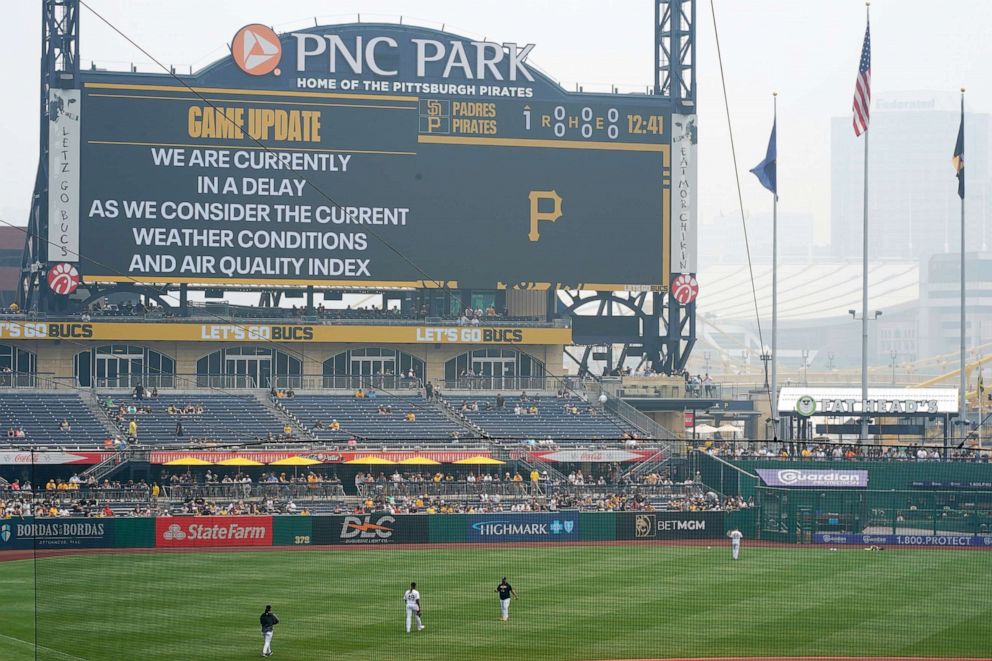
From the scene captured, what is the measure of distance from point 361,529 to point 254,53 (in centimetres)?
2073

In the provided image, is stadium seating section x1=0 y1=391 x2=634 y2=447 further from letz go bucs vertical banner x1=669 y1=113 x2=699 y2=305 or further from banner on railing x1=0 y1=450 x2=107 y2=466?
letz go bucs vertical banner x1=669 y1=113 x2=699 y2=305

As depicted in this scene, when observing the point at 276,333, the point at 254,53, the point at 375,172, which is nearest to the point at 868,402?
the point at 375,172

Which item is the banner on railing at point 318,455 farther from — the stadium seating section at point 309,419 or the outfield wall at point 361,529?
the outfield wall at point 361,529

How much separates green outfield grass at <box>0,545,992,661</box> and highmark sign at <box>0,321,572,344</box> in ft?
49.5

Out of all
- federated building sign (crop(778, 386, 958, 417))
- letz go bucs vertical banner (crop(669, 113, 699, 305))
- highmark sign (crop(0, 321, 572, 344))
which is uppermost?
letz go bucs vertical banner (crop(669, 113, 699, 305))

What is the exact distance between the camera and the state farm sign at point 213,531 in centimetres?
3872

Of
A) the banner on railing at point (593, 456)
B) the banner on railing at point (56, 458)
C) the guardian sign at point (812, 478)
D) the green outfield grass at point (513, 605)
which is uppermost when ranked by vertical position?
the banner on railing at point (56, 458)

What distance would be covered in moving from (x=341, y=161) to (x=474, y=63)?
652 cm

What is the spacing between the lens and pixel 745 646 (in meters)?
26.7

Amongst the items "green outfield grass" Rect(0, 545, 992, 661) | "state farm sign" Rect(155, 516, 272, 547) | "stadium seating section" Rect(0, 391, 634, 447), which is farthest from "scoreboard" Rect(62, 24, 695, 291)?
"green outfield grass" Rect(0, 545, 992, 661)

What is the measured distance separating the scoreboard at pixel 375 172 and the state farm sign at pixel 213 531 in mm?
14623

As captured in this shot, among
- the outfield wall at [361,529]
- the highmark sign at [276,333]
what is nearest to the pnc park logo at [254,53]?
the highmark sign at [276,333]

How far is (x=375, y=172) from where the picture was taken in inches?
2080

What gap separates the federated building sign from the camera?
51.7m
